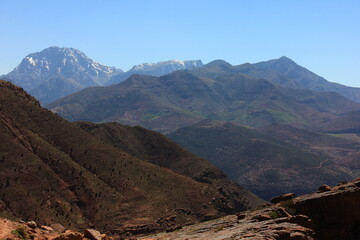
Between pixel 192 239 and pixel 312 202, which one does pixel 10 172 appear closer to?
pixel 192 239

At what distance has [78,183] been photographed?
297ft

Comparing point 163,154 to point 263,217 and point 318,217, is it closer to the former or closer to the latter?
point 263,217

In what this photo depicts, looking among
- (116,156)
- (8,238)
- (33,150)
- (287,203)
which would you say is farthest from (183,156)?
(8,238)

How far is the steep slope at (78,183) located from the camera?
262ft

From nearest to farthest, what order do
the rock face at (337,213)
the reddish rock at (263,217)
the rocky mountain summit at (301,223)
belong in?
the rocky mountain summit at (301,223), the rock face at (337,213), the reddish rock at (263,217)

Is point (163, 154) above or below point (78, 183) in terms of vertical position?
above

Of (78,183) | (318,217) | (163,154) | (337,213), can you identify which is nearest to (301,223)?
(318,217)

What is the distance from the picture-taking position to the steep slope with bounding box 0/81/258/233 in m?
79.9

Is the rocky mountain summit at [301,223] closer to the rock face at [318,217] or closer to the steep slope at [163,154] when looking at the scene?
the rock face at [318,217]

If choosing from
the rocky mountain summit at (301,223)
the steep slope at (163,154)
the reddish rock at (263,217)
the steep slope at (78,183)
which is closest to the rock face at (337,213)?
the rocky mountain summit at (301,223)

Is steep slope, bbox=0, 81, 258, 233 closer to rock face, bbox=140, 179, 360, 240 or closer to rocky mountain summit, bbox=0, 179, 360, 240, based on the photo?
rocky mountain summit, bbox=0, 179, 360, 240

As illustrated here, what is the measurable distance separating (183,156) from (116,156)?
37.4 m

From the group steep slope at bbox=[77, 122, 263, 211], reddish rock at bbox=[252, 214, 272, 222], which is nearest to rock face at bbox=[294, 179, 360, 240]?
reddish rock at bbox=[252, 214, 272, 222]

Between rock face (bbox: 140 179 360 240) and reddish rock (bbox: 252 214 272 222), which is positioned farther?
reddish rock (bbox: 252 214 272 222)
